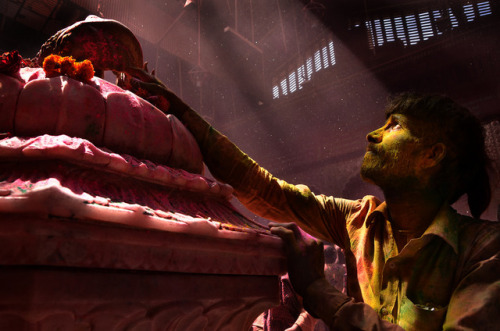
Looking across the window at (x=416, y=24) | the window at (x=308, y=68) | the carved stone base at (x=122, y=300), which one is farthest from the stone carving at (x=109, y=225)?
the window at (x=308, y=68)

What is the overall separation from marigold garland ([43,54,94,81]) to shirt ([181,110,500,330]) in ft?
1.40

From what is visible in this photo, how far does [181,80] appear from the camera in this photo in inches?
246

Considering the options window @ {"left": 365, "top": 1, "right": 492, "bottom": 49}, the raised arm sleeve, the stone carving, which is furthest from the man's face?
window @ {"left": 365, "top": 1, "right": 492, "bottom": 49}

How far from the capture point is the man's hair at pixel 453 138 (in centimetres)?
141

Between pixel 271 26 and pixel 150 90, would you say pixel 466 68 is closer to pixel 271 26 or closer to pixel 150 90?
pixel 271 26

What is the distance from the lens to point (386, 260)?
4.42 feet

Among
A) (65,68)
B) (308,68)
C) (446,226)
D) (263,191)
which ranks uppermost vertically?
(308,68)

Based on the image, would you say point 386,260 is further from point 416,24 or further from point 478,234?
point 416,24

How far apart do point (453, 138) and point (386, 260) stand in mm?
616

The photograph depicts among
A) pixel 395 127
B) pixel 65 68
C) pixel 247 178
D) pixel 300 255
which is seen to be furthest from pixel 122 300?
pixel 395 127

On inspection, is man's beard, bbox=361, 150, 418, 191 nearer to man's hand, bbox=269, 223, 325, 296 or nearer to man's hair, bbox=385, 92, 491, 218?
man's hair, bbox=385, 92, 491, 218

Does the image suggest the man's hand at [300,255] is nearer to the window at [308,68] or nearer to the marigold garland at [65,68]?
the marigold garland at [65,68]

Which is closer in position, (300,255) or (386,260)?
(300,255)

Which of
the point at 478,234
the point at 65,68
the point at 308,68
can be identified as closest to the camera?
the point at 65,68
